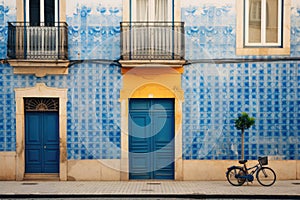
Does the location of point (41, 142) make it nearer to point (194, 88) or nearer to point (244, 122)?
point (194, 88)

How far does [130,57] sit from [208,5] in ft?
8.88

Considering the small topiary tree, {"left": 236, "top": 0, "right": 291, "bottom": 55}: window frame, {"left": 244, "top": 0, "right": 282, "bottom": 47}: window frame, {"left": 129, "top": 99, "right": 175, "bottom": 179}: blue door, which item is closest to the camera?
the small topiary tree

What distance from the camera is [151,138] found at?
13180 millimetres

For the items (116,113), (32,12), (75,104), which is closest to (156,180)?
(116,113)

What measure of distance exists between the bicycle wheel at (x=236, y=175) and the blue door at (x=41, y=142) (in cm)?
497

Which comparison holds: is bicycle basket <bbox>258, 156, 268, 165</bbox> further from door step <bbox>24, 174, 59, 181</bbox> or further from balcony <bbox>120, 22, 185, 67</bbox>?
door step <bbox>24, 174, 59, 181</bbox>

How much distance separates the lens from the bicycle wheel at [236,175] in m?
12.1

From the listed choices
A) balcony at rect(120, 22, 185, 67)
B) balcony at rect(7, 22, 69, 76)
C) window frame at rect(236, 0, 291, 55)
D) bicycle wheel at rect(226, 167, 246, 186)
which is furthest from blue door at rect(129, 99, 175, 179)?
window frame at rect(236, 0, 291, 55)

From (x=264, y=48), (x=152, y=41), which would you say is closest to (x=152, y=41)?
(x=152, y=41)

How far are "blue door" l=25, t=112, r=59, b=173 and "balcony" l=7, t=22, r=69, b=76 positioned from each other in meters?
1.34

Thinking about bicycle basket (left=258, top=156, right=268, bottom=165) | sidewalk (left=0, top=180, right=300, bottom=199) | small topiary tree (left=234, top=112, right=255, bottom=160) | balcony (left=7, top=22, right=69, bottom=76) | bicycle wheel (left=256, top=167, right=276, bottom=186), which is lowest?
sidewalk (left=0, top=180, right=300, bottom=199)

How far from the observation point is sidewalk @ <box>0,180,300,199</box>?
11.1 m

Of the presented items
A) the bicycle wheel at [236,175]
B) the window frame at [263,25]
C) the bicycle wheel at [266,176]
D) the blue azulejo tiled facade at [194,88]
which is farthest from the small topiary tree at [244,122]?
the window frame at [263,25]

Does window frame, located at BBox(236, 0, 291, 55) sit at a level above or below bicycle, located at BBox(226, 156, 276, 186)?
above
